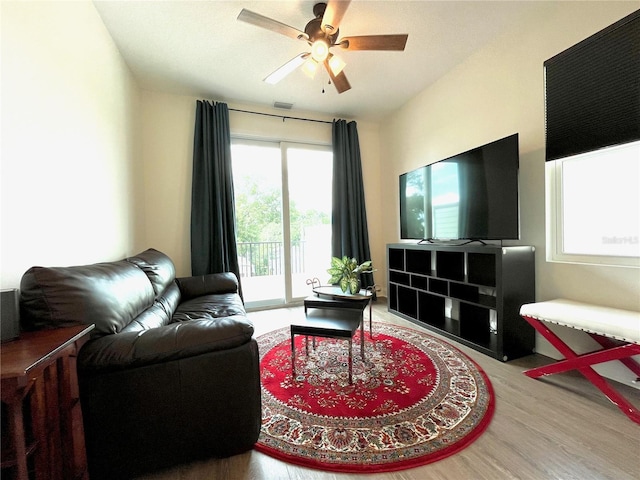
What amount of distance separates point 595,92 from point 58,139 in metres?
3.35

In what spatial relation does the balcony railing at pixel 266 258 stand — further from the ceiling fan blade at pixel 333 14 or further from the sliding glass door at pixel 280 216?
the ceiling fan blade at pixel 333 14

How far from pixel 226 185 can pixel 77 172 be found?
1692 mm

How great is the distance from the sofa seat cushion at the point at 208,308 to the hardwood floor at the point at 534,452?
988mm

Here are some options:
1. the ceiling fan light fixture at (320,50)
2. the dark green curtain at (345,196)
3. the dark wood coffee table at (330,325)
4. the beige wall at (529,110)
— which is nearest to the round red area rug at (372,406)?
the dark wood coffee table at (330,325)

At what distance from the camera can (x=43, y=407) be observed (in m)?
0.77

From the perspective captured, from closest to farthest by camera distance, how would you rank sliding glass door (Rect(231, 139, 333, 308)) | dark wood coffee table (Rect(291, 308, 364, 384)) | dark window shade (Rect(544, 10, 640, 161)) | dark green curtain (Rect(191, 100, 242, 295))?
dark window shade (Rect(544, 10, 640, 161))
dark wood coffee table (Rect(291, 308, 364, 384))
dark green curtain (Rect(191, 100, 242, 295))
sliding glass door (Rect(231, 139, 333, 308))

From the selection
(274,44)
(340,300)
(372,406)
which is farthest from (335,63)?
(372,406)

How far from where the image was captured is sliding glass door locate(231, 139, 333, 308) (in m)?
3.60

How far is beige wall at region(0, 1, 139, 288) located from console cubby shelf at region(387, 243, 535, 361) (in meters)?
2.86

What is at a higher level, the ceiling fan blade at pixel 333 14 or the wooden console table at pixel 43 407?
the ceiling fan blade at pixel 333 14

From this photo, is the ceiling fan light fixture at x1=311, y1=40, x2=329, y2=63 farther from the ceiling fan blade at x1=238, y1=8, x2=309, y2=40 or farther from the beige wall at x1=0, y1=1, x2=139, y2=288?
the beige wall at x1=0, y1=1, x2=139, y2=288

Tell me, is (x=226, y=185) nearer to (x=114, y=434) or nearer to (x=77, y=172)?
(x=77, y=172)

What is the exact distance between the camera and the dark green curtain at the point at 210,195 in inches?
124

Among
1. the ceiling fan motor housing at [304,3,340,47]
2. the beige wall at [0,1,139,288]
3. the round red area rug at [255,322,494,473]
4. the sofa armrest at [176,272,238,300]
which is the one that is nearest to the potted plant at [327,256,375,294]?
the round red area rug at [255,322,494,473]
